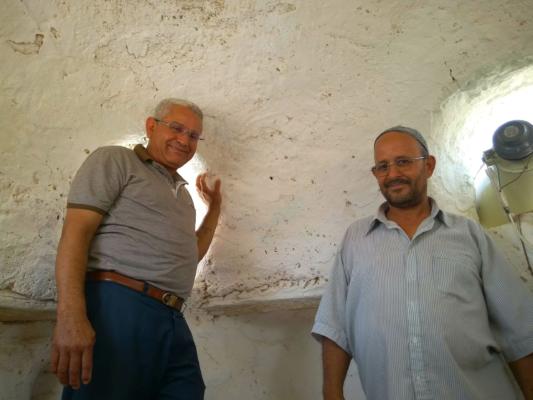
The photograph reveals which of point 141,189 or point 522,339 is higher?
point 141,189

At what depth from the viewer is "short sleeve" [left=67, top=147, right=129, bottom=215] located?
0.96 meters

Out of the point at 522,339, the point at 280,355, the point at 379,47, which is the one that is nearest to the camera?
the point at 522,339

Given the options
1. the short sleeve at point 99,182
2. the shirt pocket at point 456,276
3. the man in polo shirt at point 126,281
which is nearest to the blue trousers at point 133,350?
the man in polo shirt at point 126,281

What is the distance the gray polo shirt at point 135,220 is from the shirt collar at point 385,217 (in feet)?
1.77

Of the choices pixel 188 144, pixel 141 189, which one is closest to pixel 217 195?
pixel 188 144

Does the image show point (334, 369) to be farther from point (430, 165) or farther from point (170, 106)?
point (170, 106)

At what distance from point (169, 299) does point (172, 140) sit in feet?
1.64

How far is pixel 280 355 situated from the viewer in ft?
4.85

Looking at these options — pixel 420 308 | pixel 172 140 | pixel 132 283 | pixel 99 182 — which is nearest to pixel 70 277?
pixel 132 283

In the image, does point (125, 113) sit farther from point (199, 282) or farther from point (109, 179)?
point (199, 282)

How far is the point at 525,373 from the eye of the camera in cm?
87

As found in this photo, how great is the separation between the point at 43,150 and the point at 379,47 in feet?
3.89

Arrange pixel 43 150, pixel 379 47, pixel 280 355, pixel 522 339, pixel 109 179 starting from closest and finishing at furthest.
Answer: pixel 522 339 < pixel 109 179 < pixel 43 150 < pixel 379 47 < pixel 280 355

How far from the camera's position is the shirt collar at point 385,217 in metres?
1.01
